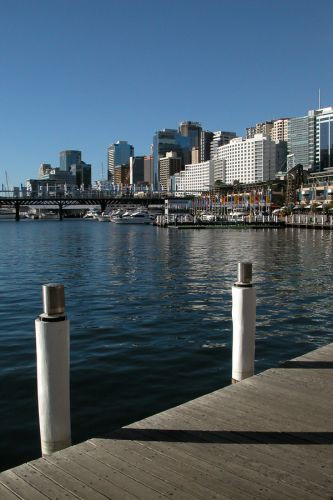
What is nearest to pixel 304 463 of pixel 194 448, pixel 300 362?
pixel 194 448

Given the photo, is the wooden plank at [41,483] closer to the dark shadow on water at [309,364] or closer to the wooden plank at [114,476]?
the wooden plank at [114,476]

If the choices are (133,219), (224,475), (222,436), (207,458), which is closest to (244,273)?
(222,436)

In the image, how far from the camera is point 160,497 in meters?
4.12

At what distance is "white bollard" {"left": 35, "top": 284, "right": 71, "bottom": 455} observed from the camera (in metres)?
5.25

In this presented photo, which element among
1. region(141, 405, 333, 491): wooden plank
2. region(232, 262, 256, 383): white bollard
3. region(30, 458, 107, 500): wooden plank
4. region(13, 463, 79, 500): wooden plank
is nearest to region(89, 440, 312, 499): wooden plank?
region(141, 405, 333, 491): wooden plank

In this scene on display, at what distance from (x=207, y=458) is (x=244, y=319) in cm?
296

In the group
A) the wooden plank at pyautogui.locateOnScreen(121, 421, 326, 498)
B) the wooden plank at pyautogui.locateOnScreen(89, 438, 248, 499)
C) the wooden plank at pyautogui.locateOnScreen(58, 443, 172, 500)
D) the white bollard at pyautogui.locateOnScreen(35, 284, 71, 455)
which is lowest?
the wooden plank at pyautogui.locateOnScreen(121, 421, 326, 498)

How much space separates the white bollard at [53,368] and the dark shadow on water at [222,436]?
1.75 ft

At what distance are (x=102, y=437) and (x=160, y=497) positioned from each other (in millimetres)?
1304

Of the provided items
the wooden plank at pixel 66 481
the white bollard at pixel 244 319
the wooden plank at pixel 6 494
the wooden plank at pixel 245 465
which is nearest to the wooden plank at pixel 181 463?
the wooden plank at pixel 245 465

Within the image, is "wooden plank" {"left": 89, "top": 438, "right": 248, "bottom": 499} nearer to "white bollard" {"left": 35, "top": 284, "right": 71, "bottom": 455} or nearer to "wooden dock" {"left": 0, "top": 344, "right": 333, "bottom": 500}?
"wooden dock" {"left": 0, "top": 344, "right": 333, "bottom": 500}

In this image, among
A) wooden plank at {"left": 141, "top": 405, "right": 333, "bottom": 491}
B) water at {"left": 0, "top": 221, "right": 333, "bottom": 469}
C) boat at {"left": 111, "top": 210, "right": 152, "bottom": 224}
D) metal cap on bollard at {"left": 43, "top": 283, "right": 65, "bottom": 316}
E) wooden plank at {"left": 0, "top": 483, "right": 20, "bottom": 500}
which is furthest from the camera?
boat at {"left": 111, "top": 210, "right": 152, "bottom": 224}

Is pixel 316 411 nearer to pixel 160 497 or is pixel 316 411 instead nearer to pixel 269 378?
pixel 269 378

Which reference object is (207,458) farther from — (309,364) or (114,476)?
(309,364)
